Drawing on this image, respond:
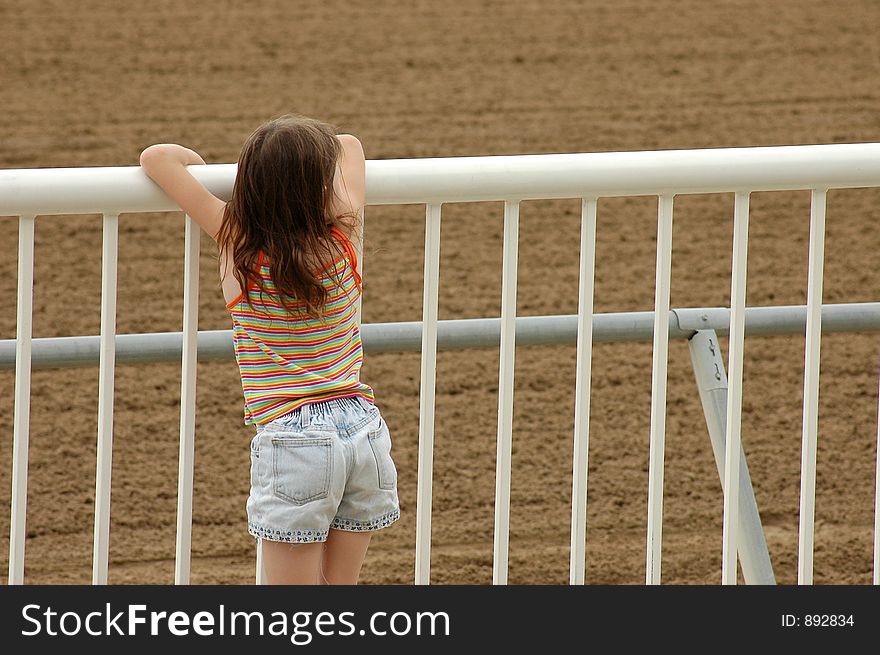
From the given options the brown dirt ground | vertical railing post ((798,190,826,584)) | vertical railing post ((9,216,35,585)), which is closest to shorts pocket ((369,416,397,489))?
vertical railing post ((9,216,35,585))

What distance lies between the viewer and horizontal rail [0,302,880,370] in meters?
2.43

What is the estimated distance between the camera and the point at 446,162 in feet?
6.29

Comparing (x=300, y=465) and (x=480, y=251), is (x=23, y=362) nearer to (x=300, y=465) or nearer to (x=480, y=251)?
(x=300, y=465)

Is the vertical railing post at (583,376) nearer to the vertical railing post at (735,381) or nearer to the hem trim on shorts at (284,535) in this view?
the vertical railing post at (735,381)

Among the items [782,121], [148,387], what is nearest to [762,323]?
[148,387]

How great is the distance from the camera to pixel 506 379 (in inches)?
78.6

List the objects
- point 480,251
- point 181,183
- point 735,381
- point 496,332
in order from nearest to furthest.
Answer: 1. point 181,183
2. point 735,381
3. point 496,332
4. point 480,251

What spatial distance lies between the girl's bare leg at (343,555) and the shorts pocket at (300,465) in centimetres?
14

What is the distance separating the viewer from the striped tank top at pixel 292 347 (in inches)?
77.7

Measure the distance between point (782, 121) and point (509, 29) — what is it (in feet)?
7.61

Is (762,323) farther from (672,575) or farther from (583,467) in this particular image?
(672,575)

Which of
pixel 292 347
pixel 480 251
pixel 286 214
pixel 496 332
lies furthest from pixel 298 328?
pixel 480 251

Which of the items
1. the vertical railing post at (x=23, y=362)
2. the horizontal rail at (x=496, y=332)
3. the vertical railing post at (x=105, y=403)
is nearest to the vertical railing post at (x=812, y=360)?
the horizontal rail at (x=496, y=332)

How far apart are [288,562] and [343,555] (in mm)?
122
